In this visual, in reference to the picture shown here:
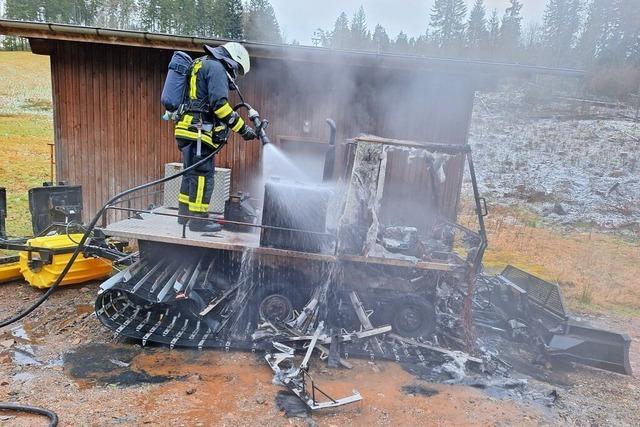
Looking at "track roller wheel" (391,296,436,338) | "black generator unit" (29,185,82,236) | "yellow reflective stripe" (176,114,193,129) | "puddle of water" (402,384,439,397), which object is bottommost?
"puddle of water" (402,384,439,397)

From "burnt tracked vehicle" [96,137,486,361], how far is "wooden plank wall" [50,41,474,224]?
9.09ft

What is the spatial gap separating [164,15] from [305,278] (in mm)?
38778

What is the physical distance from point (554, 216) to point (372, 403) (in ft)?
44.4

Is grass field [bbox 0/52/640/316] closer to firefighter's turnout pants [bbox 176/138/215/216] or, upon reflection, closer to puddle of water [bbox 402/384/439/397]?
puddle of water [bbox 402/384/439/397]

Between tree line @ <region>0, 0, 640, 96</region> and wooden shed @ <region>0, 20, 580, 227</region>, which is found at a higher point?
tree line @ <region>0, 0, 640, 96</region>

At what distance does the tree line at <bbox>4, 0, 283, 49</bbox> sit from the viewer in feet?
80.3

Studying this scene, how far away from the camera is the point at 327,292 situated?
16.5ft

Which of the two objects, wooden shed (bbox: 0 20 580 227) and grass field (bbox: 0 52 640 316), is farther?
grass field (bbox: 0 52 640 316)

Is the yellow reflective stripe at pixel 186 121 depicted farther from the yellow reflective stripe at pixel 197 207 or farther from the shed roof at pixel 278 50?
the shed roof at pixel 278 50

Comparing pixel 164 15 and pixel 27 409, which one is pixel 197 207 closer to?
pixel 27 409

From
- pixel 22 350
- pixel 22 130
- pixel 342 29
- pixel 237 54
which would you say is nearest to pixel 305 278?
pixel 237 54

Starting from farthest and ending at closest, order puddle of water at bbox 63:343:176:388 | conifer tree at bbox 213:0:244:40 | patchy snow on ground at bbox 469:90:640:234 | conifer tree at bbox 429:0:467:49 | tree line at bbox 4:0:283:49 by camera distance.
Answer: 1. conifer tree at bbox 429:0:467:49
2. conifer tree at bbox 213:0:244:40
3. tree line at bbox 4:0:283:49
4. patchy snow on ground at bbox 469:90:640:234
5. puddle of water at bbox 63:343:176:388

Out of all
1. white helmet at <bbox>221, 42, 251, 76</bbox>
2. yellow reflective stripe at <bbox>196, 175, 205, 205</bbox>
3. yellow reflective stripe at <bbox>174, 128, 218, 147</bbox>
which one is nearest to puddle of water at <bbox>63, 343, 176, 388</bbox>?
yellow reflective stripe at <bbox>196, 175, 205, 205</bbox>

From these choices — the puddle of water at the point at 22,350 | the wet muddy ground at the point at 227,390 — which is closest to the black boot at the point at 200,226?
the wet muddy ground at the point at 227,390
